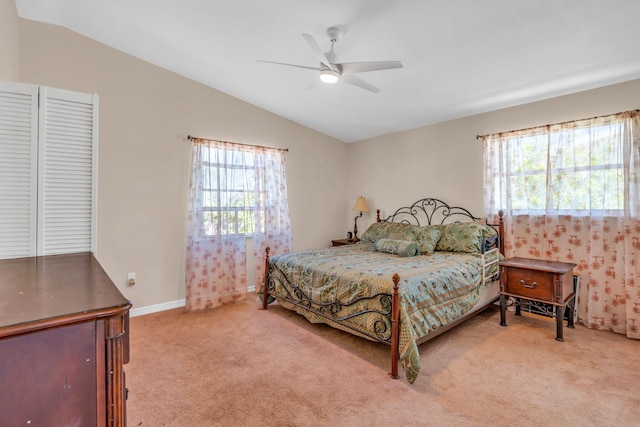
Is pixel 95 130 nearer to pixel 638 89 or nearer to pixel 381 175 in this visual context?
pixel 381 175

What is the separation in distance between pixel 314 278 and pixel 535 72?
9.70 ft

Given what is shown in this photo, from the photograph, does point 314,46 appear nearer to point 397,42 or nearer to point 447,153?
point 397,42

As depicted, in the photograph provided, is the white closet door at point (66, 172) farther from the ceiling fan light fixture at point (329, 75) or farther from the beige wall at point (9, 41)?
the ceiling fan light fixture at point (329, 75)

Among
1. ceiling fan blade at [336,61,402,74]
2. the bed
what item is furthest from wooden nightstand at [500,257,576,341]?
ceiling fan blade at [336,61,402,74]

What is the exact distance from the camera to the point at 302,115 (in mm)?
4781

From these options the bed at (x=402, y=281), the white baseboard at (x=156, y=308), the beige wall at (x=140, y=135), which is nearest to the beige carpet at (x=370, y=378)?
the bed at (x=402, y=281)

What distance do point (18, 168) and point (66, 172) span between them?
214mm

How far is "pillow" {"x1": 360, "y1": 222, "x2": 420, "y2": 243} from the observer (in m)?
4.18

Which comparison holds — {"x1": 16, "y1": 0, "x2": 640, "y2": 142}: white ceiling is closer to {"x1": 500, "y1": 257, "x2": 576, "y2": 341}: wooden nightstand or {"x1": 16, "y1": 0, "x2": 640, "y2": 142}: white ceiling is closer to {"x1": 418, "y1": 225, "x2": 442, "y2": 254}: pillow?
{"x1": 418, "y1": 225, "x2": 442, "y2": 254}: pillow

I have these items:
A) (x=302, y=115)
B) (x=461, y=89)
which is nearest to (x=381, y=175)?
(x=302, y=115)

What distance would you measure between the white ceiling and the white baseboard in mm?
2945

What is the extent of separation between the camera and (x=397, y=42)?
2.69 meters

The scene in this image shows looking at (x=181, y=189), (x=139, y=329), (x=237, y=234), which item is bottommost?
(x=139, y=329)

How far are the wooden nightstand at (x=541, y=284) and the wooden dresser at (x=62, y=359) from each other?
3.41 meters
